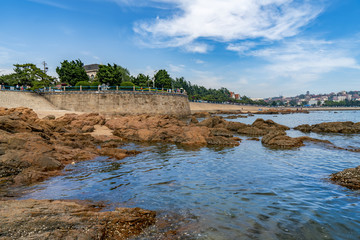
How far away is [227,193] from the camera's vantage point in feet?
22.1

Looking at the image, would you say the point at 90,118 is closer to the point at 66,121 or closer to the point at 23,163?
the point at 66,121

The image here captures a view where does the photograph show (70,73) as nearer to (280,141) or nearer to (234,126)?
(234,126)

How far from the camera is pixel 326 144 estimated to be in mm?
16062

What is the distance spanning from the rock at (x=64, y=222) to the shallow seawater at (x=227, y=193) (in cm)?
43

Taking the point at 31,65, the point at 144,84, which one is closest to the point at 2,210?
the point at 31,65

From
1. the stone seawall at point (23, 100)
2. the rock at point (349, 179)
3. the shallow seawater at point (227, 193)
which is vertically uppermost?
the stone seawall at point (23, 100)

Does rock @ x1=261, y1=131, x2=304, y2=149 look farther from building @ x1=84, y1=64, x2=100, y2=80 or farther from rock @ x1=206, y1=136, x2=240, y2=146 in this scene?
building @ x1=84, y1=64, x2=100, y2=80

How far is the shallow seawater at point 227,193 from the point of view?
470 cm

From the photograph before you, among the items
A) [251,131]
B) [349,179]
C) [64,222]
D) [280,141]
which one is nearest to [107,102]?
[251,131]

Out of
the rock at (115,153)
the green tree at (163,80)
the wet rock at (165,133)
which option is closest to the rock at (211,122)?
the wet rock at (165,133)

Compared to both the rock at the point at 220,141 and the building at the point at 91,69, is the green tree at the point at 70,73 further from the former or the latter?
the rock at the point at 220,141

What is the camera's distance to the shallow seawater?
4.70 metres

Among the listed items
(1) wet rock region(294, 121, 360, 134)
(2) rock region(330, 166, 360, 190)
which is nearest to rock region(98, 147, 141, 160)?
(2) rock region(330, 166, 360, 190)

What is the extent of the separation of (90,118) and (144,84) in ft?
184
